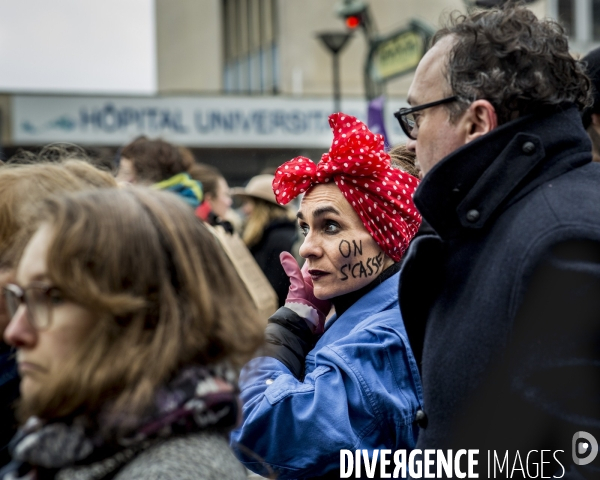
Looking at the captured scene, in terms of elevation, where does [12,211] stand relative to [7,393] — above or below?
above

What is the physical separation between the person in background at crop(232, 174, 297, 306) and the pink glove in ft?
8.63

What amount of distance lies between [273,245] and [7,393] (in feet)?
11.4

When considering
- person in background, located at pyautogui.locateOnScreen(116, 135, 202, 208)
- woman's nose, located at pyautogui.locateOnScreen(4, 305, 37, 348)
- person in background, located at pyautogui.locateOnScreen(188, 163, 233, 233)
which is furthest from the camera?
person in background, located at pyautogui.locateOnScreen(188, 163, 233, 233)

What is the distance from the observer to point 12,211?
239 centimetres

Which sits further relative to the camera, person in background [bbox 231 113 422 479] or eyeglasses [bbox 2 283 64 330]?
person in background [bbox 231 113 422 479]

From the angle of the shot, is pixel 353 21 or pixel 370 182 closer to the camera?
pixel 370 182

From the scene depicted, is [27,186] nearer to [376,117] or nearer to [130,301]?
[130,301]

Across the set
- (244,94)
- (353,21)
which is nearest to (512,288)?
(353,21)

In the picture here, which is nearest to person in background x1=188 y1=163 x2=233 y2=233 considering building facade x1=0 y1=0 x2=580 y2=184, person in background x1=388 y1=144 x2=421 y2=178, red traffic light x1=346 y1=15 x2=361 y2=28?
person in background x1=388 y1=144 x2=421 y2=178

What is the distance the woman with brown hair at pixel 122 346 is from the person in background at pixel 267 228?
3893 mm

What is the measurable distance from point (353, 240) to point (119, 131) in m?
18.7

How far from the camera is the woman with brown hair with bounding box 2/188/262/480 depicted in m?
1.52

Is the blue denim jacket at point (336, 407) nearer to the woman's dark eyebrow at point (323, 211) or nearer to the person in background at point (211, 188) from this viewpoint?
the woman's dark eyebrow at point (323, 211)

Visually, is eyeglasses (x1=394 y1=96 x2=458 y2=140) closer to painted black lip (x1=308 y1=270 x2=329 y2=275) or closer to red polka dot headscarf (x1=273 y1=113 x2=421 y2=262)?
red polka dot headscarf (x1=273 y1=113 x2=421 y2=262)
